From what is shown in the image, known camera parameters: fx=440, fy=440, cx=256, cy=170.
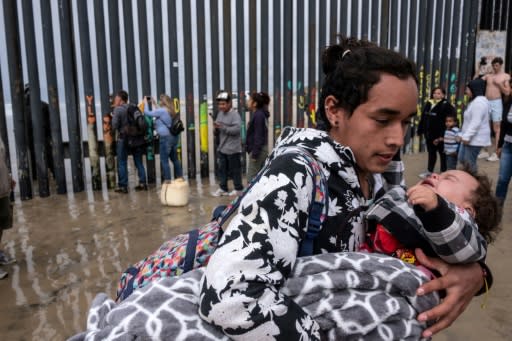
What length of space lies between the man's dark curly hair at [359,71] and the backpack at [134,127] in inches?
237

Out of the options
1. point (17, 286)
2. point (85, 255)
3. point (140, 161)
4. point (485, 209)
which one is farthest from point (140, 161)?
point (485, 209)

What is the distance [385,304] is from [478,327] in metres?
2.38

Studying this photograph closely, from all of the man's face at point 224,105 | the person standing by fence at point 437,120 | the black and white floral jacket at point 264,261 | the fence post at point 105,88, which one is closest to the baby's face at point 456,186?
the black and white floral jacket at point 264,261

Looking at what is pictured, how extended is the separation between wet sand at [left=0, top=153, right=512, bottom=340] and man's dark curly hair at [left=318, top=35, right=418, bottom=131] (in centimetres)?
226

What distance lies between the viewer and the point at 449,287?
1.20 meters

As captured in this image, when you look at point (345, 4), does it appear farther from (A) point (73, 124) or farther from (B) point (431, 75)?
(A) point (73, 124)

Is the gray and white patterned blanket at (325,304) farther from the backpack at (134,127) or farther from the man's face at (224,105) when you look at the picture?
the backpack at (134,127)

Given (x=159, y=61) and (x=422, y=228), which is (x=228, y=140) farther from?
(x=422, y=228)

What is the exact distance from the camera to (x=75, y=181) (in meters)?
7.14

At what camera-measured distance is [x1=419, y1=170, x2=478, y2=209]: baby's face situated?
1504 millimetres

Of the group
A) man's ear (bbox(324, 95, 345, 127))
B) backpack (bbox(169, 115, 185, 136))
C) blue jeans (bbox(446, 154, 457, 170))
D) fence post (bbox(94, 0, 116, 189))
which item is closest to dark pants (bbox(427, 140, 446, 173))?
blue jeans (bbox(446, 154, 457, 170))

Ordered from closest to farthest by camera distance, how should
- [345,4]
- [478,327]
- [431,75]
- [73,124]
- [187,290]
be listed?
[187,290] < [478,327] < [73,124] < [345,4] < [431,75]

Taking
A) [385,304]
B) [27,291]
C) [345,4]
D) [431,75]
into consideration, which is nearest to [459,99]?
[431,75]

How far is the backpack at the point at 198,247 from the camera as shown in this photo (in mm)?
1081
